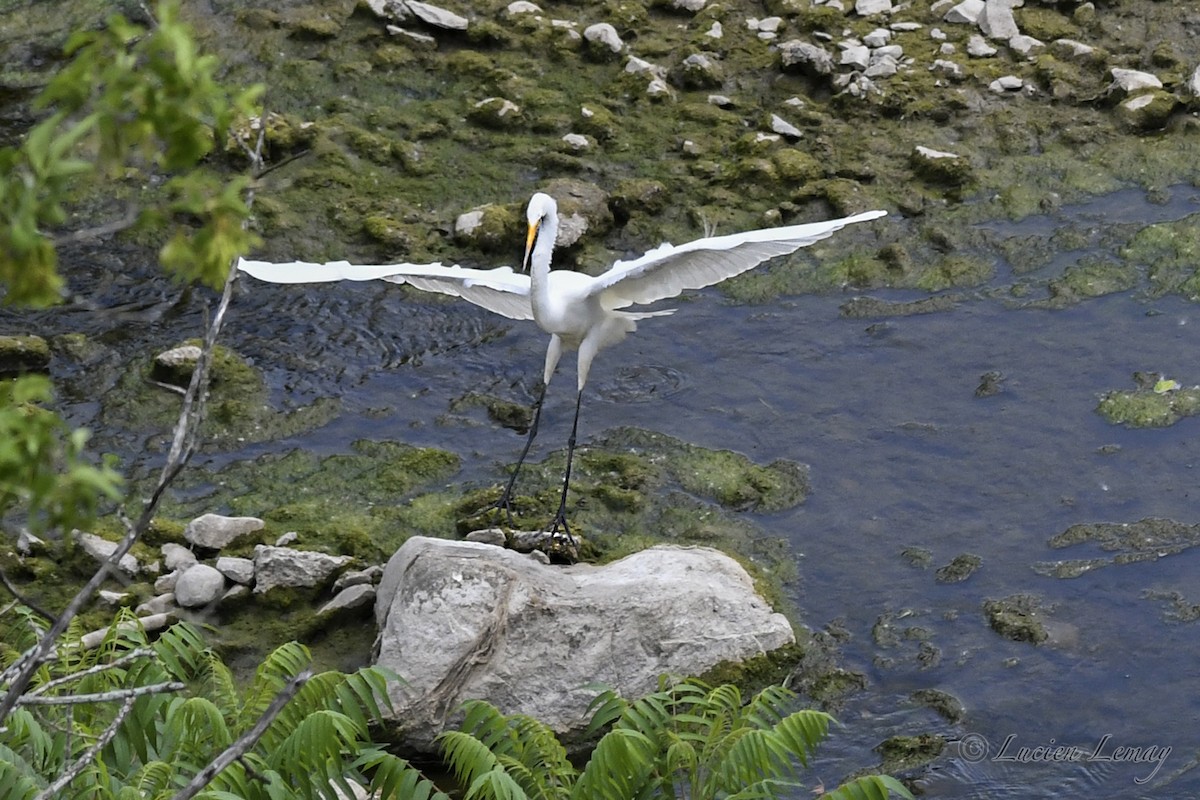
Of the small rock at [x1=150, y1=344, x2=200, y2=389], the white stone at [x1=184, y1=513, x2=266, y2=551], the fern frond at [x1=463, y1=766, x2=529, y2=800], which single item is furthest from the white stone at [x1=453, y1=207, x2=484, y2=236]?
the fern frond at [x1=463, y1=766, x2=529, y2=800]

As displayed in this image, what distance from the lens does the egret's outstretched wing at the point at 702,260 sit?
5.56 m

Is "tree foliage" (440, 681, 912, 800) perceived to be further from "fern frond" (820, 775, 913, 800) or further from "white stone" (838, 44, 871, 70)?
"white stone" (838, 44, 871, 70)

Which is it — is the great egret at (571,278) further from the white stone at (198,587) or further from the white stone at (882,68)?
the white stone at (882,68)

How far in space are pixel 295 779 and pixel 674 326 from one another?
15.2 feet

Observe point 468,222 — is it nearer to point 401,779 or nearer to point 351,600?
point 351,600

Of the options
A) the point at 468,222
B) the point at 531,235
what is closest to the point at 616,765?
the point at 531,235

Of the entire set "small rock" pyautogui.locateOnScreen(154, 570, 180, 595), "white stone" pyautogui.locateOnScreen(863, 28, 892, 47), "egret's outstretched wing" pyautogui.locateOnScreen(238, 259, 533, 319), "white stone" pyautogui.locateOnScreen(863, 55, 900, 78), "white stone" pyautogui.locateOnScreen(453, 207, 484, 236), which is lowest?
"small rock" pyautogui.locateOnScreen(154, 570, 180, 595)

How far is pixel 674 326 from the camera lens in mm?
8008

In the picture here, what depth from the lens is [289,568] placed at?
601 cm

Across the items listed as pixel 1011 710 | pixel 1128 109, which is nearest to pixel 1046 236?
pixel 1128 109

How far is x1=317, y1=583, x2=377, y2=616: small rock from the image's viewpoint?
5883 millimetres

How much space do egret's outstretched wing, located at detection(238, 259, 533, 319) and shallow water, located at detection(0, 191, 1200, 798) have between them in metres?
0.71

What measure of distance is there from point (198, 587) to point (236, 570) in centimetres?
18

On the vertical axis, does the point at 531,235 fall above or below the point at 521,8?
above
